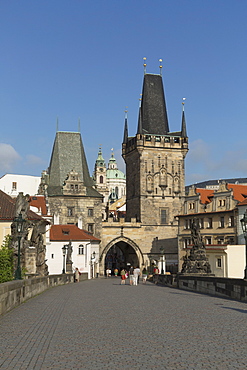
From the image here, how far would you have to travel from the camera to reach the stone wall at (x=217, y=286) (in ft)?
58.2

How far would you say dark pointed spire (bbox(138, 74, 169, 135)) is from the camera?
83.5m

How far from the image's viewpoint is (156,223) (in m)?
78.1

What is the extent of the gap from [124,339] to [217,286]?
12.4 m

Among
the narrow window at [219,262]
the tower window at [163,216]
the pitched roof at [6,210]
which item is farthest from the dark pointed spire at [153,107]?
the pitched roof at [6,210]

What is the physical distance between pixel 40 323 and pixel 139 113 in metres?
73.6

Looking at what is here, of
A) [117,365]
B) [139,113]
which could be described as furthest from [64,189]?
[117,365]

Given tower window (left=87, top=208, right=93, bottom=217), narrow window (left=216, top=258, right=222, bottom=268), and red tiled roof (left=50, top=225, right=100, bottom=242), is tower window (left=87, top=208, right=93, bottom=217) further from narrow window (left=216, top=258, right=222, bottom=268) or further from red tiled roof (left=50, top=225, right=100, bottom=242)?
narrow window (left=216, top=258, right=222, bottom=268)

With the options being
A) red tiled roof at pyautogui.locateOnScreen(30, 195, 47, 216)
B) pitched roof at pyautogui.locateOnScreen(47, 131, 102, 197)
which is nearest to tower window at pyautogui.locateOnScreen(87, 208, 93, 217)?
pitched roof at pyautogui.locateOnScreen(47, 131, 102, 197)

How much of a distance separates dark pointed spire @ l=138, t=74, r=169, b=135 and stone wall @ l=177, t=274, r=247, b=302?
57.2 m

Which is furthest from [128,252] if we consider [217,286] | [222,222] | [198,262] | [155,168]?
[217,286]

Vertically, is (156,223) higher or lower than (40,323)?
higher

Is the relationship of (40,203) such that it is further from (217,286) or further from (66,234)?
(217,286)

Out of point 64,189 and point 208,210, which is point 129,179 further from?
point 208,210

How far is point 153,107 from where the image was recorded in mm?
85312
